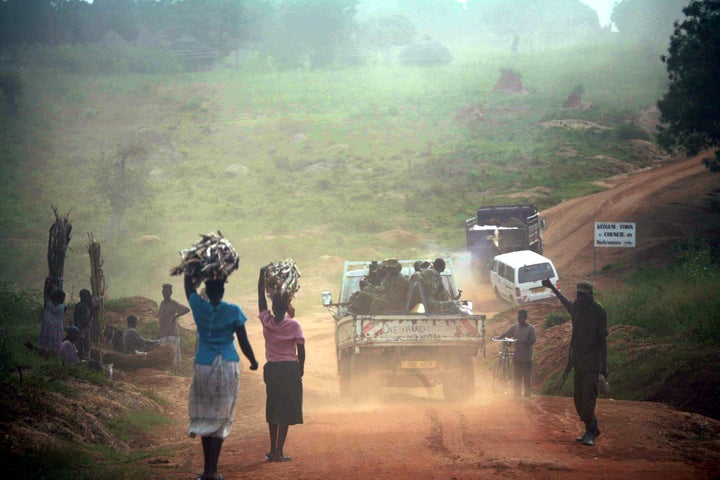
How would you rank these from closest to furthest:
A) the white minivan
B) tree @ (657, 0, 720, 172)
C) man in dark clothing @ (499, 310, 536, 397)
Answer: man in dark clothing @ (499, 310, 536, 397), the white minivan, tree @ (657, 0, 720, 172)

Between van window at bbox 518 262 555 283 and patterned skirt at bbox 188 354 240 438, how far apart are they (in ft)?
66.1

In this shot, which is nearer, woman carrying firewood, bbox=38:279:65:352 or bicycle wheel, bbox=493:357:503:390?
woman carrying firewood, bbox=38:279:65:352

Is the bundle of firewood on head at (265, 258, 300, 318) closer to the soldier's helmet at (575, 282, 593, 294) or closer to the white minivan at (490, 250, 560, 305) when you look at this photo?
the soldier's helmet at (575, 282, 593, 294)

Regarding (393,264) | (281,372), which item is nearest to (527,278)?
(393,264)

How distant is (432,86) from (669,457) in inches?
3048

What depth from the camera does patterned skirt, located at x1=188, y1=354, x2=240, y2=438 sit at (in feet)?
21.8

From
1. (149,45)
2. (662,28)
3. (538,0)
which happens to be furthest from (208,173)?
(538,0)

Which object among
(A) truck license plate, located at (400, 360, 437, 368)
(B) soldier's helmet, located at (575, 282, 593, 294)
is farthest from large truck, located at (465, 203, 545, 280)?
(B) soldier's helmet, located at (575, 282, 593, 294)

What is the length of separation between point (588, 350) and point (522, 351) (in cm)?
444

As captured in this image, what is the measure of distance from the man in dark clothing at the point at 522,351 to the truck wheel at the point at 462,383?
4.48 feet

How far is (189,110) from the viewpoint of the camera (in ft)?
243

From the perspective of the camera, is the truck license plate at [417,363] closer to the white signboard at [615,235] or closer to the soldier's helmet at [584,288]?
the soldier's helmet at [584,288]

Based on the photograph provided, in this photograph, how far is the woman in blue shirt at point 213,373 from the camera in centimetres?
665

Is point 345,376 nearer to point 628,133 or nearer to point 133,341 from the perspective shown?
point 133,341
